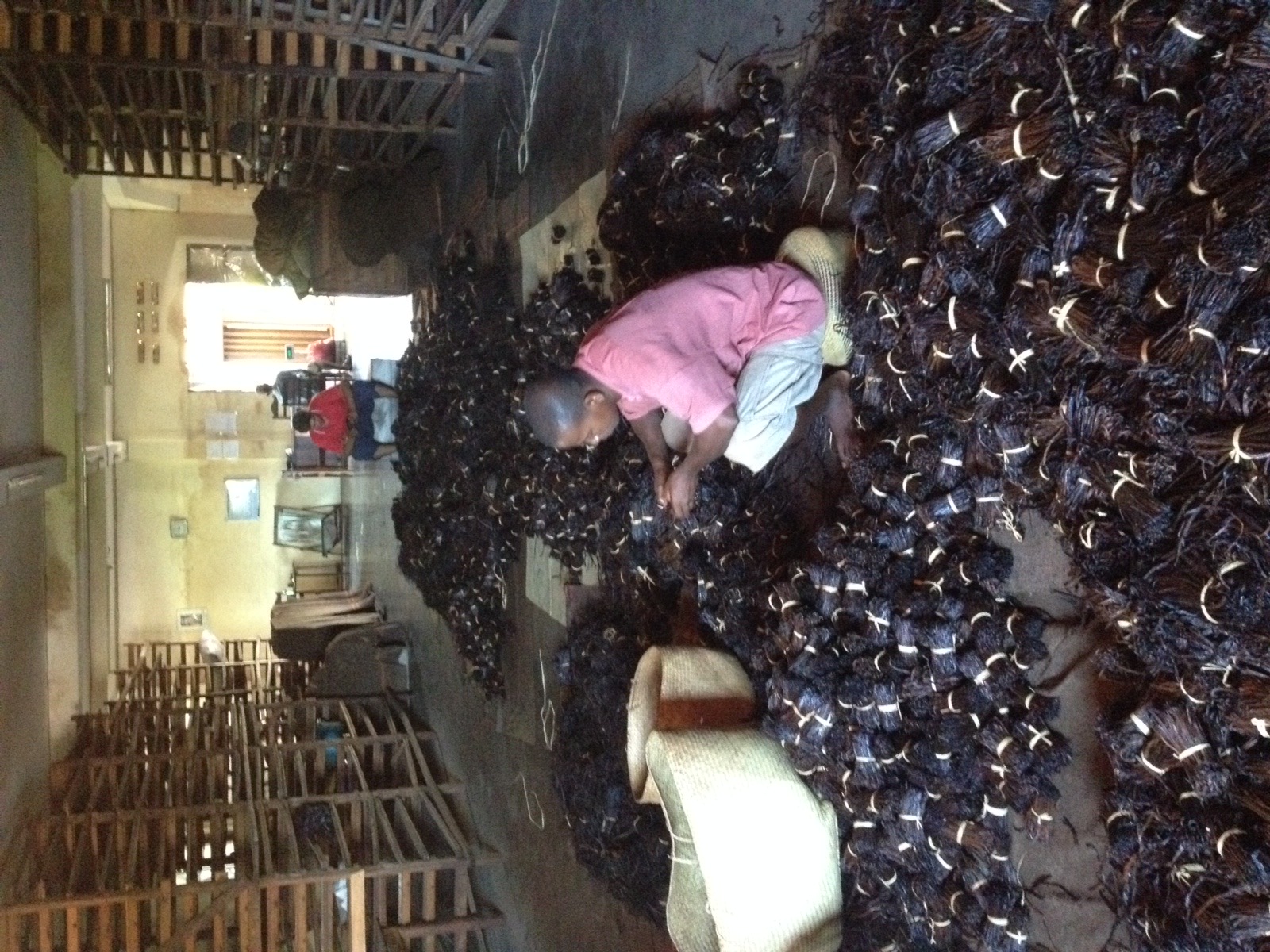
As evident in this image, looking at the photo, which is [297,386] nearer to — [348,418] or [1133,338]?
[348,418]

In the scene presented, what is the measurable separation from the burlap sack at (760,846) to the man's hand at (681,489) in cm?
54

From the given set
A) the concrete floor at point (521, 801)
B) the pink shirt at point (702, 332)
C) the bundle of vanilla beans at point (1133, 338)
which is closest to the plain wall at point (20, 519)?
the concrete floor at point (521, 801)

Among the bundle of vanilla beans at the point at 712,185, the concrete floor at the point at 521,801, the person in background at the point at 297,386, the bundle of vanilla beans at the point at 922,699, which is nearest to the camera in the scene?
the bundle of vanilla beans at the point at 922,699

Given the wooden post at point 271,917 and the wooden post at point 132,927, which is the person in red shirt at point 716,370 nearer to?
the wooden post at point 271,917

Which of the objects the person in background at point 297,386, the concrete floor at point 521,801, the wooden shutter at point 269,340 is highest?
the wooden shutter at point 269,340

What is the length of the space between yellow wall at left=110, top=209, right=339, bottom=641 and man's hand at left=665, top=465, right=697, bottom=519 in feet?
27.7

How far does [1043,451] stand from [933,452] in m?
0.25

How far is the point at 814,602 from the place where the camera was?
2014mm

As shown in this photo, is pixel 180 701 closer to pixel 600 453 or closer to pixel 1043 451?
pixel 600 453

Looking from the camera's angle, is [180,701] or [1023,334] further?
[180,701]

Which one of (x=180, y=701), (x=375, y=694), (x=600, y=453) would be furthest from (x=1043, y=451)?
(x=180, y=701)

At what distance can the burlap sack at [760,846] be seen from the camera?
79.8 inches

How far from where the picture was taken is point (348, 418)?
534 centimetres

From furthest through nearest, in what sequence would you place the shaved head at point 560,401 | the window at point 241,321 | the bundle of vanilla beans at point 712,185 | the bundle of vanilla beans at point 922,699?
the window at point 241,321 → the bundle of vanilla beans at point 712,185 → the shaved head at point 560,401 → the bundle of vanilla beans at point 922,699
